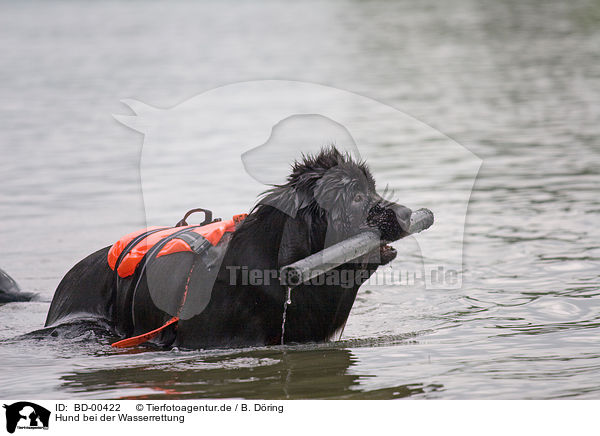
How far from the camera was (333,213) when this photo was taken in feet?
17.3

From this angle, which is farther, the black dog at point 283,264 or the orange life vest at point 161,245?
the orange life vest at point 161,245

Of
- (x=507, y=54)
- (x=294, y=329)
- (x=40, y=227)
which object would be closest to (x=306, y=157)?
(x=294, y=329)

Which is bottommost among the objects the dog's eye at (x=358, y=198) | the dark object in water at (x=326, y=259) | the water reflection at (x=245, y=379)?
the water reflection at (x=245, y=379)

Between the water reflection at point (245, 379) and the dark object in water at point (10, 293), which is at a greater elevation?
the dark object in water at point (10, 293)

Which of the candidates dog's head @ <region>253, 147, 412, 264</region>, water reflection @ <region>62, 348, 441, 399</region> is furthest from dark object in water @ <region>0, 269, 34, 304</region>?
dog's head @ <region>253, 147, 412, 264</region>

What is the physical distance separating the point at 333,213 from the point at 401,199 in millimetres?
5181
